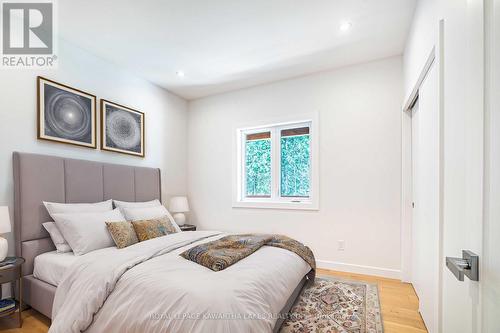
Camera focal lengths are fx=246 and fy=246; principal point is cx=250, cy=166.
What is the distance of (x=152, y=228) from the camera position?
2598mm

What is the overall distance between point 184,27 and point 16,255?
8.67 ft

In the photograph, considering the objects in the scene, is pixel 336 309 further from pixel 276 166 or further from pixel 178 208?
pixel 178 208

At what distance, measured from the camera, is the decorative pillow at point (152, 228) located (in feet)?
8.22

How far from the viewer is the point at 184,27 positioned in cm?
248

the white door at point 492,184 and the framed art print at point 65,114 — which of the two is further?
the framed art print at point 65,114

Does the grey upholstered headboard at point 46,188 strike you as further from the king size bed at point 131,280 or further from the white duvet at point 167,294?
the white duvet at point 167,294

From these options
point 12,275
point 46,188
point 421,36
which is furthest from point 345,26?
point 12,275

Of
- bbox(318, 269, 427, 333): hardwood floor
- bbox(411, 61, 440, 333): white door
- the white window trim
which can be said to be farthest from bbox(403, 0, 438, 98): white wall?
bbox(318, 269, 427, 333): hardwood floor

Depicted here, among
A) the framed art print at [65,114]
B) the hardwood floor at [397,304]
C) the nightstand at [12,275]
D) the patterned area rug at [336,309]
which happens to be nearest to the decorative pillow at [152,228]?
the nightstand at [12,275]

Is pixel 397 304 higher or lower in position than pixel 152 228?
lower

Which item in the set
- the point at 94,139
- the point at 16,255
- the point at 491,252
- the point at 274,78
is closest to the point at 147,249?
the point at 16,255

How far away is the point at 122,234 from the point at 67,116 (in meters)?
1.45

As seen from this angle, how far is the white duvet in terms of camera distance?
1294mm

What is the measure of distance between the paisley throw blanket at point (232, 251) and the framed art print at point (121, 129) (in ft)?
6.38
